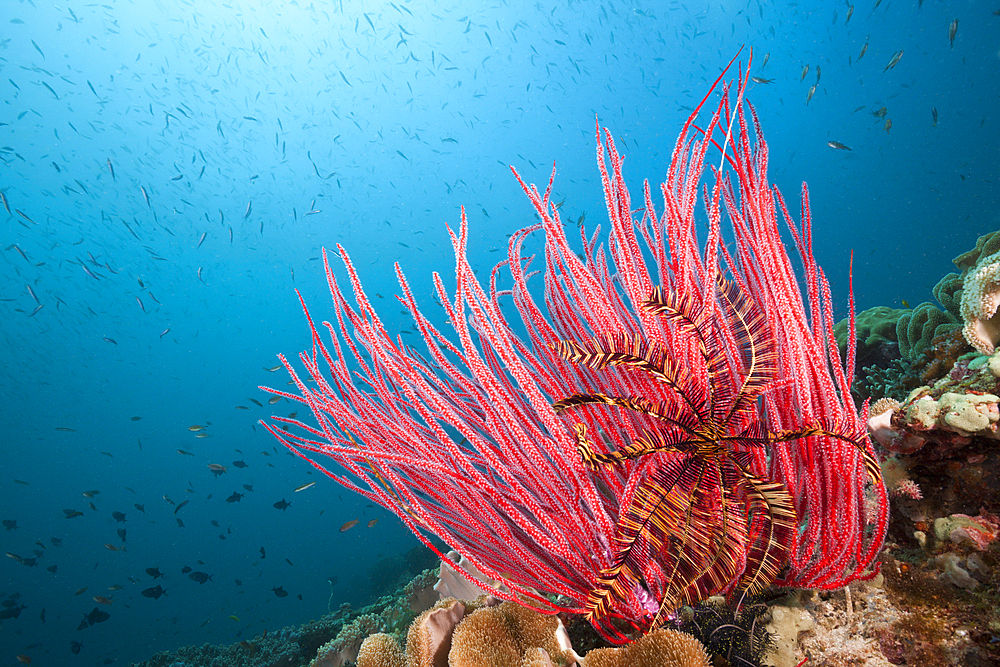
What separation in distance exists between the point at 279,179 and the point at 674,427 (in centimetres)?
5060

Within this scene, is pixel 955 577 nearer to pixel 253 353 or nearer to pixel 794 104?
pixel 794 104

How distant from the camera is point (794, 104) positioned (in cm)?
3912

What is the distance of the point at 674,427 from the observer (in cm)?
111

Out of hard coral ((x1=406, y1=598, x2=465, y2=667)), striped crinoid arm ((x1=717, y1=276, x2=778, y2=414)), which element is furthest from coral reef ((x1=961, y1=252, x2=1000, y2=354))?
hard coral ((x1=406, y1=598, x2=465, y2=667))

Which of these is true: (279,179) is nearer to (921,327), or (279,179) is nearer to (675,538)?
(921,327)

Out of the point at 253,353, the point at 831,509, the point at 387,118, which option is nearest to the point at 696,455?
the point at 831,509

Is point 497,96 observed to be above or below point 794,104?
above

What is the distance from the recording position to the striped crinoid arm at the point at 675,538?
3.47ft

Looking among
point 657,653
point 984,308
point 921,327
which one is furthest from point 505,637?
point 921,327

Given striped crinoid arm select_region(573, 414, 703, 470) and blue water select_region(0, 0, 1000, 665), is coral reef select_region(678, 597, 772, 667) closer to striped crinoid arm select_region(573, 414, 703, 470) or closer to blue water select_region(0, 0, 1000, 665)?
striped crinoid arm select_region(573, 414, 703, 470)

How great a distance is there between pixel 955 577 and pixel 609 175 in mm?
1611

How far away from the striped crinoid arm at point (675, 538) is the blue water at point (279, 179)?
3390cm

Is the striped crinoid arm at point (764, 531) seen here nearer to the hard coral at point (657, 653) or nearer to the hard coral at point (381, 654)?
the hard coral at point (657, 653)

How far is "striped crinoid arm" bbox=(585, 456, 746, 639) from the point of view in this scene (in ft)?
3.47
